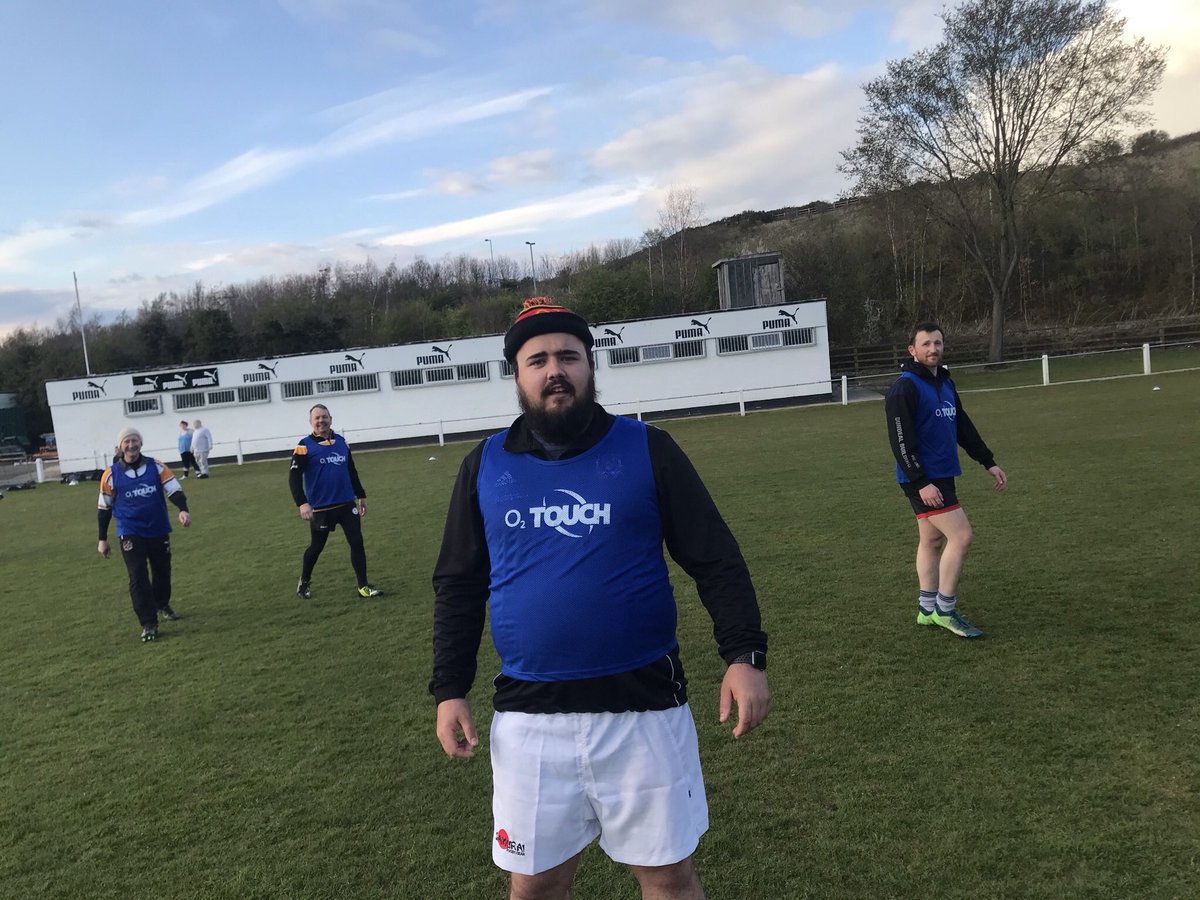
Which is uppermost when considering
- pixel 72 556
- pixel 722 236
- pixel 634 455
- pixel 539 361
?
pixel 722 236

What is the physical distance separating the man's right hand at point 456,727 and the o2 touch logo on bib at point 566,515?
599 mm

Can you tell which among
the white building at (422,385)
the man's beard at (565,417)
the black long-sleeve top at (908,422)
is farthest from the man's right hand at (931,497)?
the white building at (422,385)

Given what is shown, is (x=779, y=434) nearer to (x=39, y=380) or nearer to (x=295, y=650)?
(x=295, y=650)

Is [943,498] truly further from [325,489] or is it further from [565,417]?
[325,489]

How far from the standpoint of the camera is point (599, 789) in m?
2.20

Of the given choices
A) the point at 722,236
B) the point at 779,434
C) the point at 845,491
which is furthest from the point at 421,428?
the point at 722,236

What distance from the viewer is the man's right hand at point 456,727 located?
2418mm

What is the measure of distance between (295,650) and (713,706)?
3825 mm

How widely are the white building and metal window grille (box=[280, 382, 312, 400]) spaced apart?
0.04 meters

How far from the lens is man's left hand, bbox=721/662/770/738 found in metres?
2.22

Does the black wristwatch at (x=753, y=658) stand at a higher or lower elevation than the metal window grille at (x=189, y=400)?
lower

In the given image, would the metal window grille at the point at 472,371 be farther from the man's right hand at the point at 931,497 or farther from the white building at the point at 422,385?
the man's right hand at the point at 931,497

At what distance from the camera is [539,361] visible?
7.76 ft

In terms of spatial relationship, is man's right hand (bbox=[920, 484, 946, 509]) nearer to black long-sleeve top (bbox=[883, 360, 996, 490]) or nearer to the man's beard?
black long-sleeve top (bbox=[883, 360, 996, 490])
